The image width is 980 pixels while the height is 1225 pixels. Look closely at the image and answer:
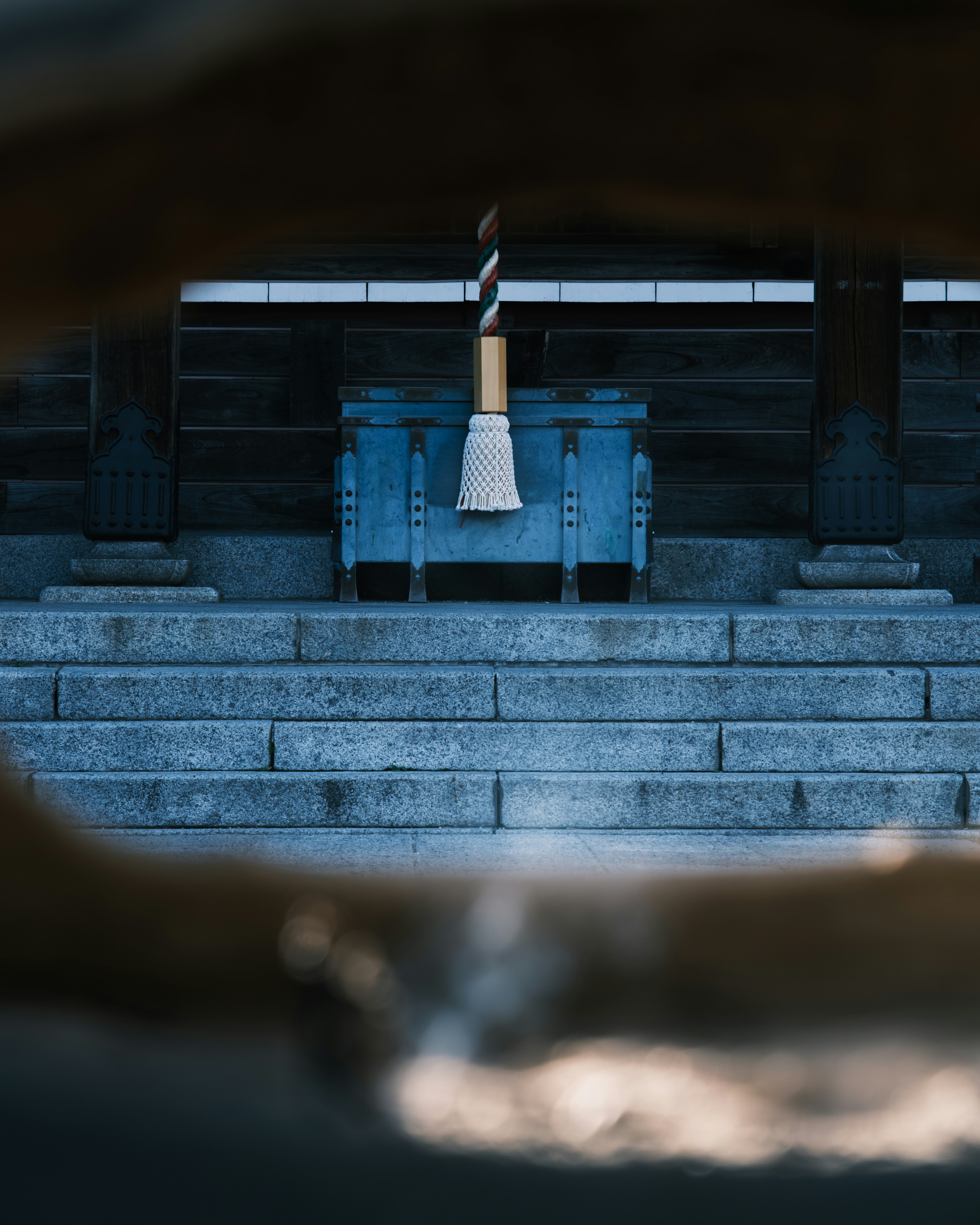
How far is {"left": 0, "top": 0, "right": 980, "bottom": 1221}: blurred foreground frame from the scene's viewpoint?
0.69 ft

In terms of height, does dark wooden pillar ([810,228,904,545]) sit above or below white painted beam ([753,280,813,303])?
below

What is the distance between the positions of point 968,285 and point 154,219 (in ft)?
25.1

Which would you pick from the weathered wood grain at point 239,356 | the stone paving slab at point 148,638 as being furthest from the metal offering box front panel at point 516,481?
the stone paving slab at point 148,638

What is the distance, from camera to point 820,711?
4.06m

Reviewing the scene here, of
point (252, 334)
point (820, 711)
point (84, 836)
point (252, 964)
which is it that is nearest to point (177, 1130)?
point (252, 964)

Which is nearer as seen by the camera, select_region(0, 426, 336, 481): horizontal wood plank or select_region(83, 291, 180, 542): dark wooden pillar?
select_region(83, 291, 180, 542): dark wooden pillar

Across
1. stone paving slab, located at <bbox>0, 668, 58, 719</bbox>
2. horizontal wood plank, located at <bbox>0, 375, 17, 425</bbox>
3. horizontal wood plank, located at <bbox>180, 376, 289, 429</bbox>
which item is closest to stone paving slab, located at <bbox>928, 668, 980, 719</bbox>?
stone paving slab, located at <bbox>0, 668, 58, 719</bbox>

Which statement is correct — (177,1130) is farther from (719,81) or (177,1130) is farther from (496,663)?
(496,663)

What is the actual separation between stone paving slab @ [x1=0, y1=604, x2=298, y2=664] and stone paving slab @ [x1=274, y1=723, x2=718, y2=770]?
646 millimetres

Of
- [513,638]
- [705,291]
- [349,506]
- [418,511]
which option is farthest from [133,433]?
[705,291]

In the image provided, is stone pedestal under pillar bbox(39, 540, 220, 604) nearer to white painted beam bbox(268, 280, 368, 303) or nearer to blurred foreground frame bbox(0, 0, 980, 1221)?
white painted beam bbox(268, 280, 368, 303)

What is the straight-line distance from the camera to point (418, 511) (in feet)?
19.0

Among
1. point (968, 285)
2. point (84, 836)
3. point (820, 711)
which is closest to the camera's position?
point (84, 836)

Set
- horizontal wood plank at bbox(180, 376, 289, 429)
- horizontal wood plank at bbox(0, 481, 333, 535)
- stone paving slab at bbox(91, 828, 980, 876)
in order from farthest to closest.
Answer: horizontal wood plank at bbox(180, 376, 289, 429) < horizontal wood plank at bbox(0, 481, 333, 535) < stone paving slab at bbox(91, 828, 980, 876)
